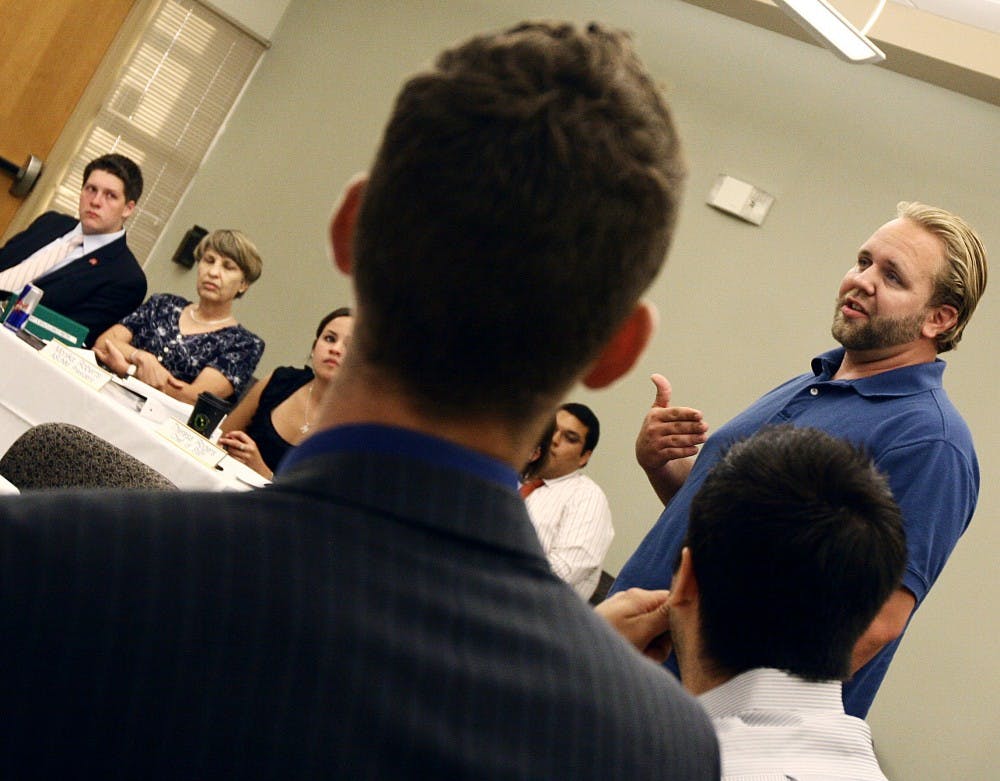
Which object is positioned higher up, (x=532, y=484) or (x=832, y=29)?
(x=832, y=29)

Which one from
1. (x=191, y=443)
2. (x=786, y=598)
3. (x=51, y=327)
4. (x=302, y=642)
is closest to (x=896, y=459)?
(x=786, y=598)

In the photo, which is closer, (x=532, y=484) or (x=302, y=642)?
(x=302, y=642)

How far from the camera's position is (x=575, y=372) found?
2.32ft

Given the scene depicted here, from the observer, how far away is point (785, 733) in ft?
4.34

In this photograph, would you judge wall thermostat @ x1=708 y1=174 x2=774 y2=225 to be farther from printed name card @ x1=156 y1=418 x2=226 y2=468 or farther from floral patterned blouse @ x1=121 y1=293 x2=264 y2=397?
printed name card @ x1=156 y1=418 x2=226 y2=468

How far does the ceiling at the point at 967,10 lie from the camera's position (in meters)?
5.05

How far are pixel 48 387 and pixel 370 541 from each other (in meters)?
3.21

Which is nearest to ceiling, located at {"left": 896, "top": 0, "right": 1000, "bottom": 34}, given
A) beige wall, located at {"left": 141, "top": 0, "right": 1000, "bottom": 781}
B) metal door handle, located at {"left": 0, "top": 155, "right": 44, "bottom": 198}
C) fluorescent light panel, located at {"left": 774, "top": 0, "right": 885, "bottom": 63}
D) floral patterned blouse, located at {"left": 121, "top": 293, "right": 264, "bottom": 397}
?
beige wall, located at {"left": 141, "top": 0, "right": 1000, "bottom": 781}

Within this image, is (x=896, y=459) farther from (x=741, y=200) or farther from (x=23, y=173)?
(x=23, y=173)

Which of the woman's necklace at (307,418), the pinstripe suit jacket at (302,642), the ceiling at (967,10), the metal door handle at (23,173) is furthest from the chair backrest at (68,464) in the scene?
the metal door handle at (23,173)

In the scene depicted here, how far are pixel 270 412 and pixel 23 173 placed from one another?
10.3 ft

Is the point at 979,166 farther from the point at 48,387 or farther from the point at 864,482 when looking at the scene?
the point at 864,482

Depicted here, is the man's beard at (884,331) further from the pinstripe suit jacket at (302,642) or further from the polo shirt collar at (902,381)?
the pinstripe suit jacket at (302,642)

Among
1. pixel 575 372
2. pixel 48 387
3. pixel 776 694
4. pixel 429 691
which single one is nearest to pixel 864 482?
pixel 776 694
